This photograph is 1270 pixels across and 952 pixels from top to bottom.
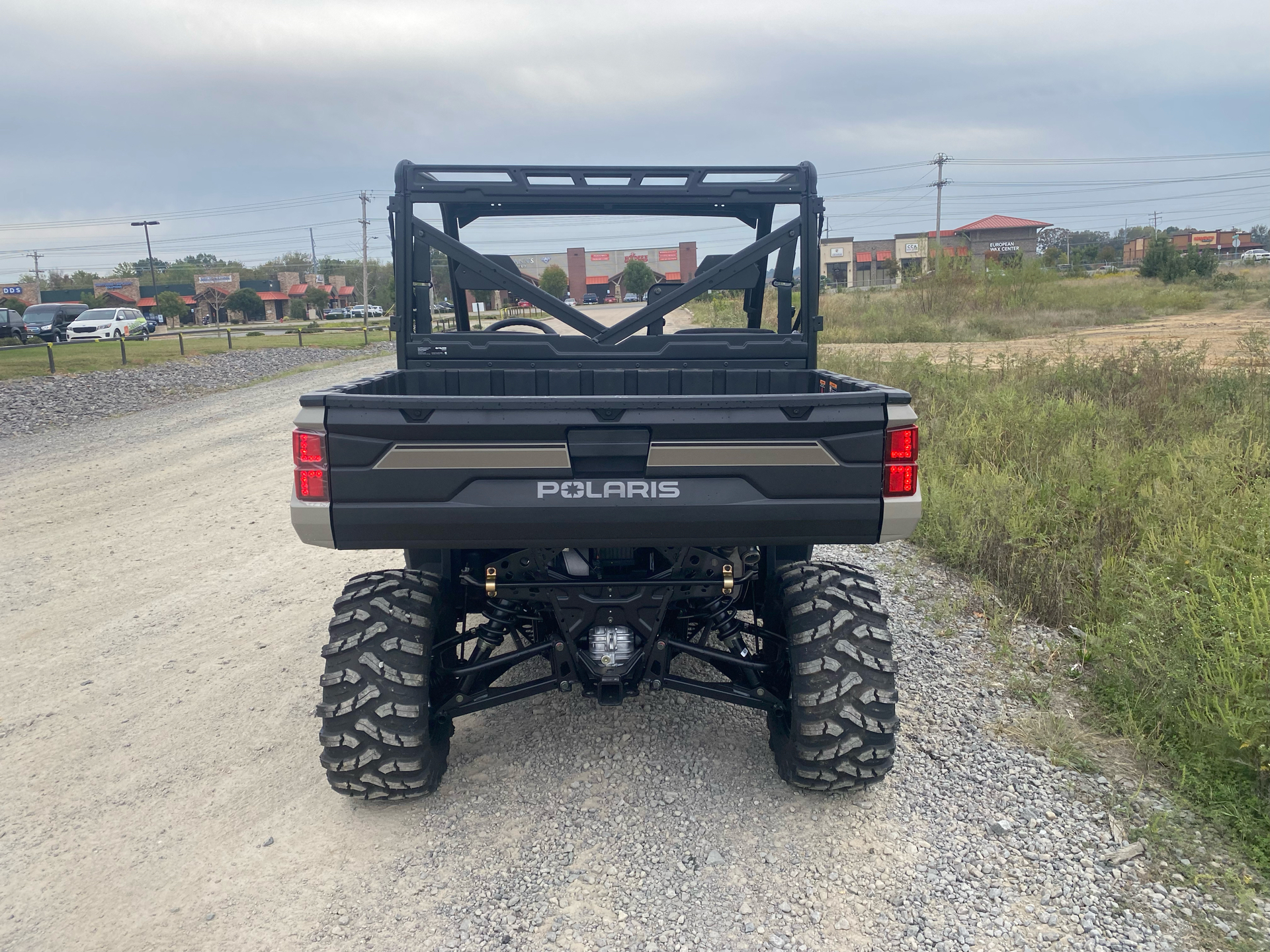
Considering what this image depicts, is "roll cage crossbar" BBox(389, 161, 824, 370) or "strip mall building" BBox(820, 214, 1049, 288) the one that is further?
"strip mall building" BBox(820, 214, 1049, 288)

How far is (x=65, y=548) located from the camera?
6637 mm

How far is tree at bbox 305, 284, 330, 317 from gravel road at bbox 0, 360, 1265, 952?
8696 centimetres

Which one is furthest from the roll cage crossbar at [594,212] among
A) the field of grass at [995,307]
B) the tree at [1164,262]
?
the tree at [1164,262]

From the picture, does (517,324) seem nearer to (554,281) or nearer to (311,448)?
(554,281)

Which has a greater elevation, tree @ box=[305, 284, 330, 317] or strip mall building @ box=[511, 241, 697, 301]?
tree @ box=[305, 284, 330, 317]

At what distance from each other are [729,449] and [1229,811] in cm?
217

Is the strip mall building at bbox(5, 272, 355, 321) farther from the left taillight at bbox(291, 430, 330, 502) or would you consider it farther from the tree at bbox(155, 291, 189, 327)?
the left taillight at bbox(291, 430, 330, 502)

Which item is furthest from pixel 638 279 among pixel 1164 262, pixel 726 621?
pixel 1164 262

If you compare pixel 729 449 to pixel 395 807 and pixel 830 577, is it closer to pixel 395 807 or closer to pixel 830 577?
pixel 830 577

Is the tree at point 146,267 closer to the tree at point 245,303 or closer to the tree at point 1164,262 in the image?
the tree at point 245,303

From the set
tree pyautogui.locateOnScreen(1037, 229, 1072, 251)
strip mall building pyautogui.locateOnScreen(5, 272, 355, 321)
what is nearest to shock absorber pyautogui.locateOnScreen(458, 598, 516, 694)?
strip mall building pyautogui.locateOnScreen(5, 272, 355, 321)

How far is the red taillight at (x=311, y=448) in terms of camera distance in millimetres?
2789

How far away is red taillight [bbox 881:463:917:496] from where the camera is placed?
2916 mm

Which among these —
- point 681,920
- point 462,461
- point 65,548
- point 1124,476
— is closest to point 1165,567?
point 1124,476
